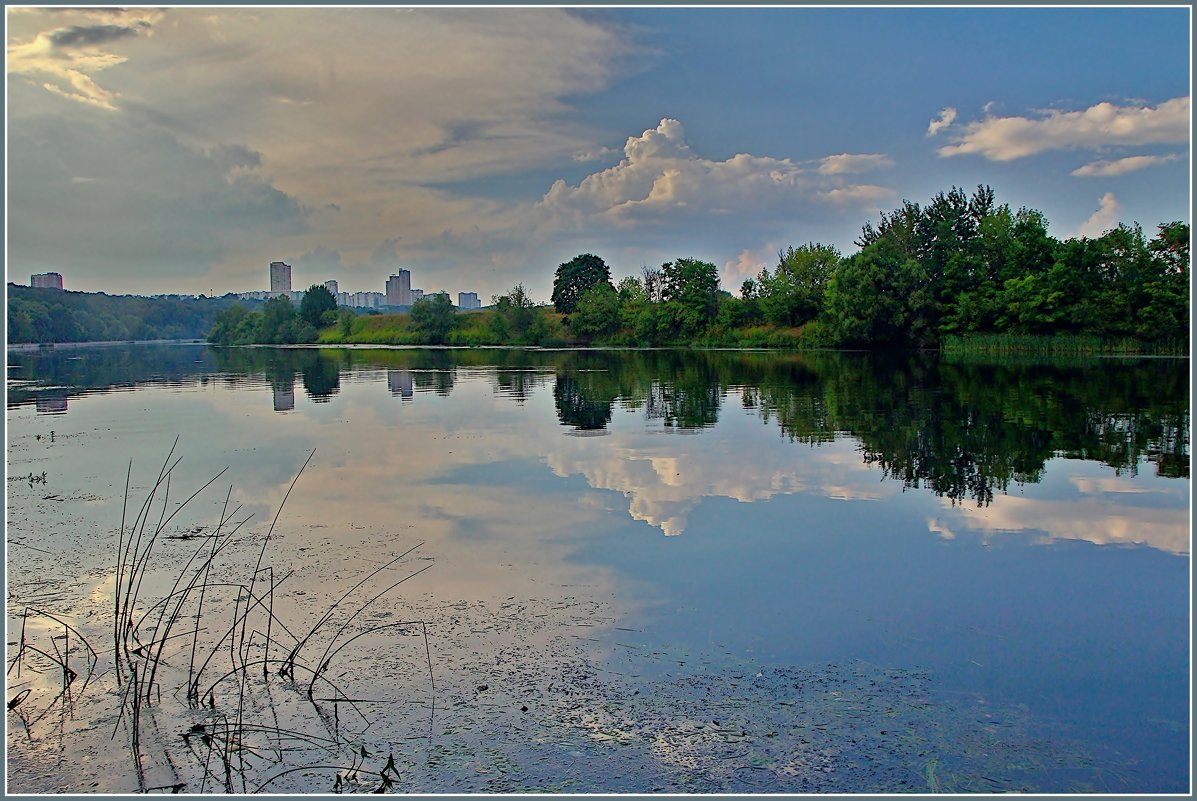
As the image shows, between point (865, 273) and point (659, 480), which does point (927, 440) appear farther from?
point (865, 273)

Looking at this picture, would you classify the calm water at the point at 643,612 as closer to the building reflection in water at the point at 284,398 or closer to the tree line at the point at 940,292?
the building reflection in water at the point at 284,398

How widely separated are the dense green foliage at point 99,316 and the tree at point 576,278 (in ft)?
169

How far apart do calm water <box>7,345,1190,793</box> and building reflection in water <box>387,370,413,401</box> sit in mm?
11600

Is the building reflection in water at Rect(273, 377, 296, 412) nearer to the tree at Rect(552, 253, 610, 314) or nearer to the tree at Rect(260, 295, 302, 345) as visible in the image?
the tree at Rect(552, 253, 610, 314)

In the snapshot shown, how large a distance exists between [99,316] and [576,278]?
57670 mm

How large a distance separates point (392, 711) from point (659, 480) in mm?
7866

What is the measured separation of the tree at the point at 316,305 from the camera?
11706 cm

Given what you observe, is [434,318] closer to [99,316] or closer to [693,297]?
[693,297]

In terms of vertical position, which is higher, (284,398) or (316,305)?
(316,305)

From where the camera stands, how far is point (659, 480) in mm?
13008

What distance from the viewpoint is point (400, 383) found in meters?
34.0

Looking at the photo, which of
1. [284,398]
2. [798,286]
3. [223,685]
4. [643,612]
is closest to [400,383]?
[284,398]

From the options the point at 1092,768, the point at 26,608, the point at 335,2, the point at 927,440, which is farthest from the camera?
the point at 927,440

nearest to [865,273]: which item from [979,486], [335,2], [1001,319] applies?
[1001,319]
